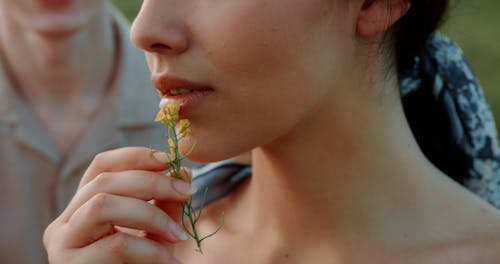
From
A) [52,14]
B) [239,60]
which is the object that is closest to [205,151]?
[239,60]

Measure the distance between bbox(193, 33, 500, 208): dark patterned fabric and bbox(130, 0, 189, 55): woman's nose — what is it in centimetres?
61

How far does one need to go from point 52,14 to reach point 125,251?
160cm

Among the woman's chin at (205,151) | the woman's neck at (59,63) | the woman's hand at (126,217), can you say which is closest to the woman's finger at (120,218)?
the woman's hand at (126,217)

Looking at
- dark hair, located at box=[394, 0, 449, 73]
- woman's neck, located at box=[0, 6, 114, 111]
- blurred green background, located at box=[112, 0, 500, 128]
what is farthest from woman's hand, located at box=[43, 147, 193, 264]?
blurred green background, located at box=[112, 0, 500, 128]

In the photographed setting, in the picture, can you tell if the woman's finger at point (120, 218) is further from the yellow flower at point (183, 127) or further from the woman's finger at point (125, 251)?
the yellow flower at point (183, 127)

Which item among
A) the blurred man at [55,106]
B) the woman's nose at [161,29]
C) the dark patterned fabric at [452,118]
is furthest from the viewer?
the blurred man at [55,106]

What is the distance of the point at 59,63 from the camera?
326 centimetres

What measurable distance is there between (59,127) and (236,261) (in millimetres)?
1483

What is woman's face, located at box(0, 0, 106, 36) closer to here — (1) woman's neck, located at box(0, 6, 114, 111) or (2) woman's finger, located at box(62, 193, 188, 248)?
(1) woman's neck, located at box(0, 6, 114, 111)

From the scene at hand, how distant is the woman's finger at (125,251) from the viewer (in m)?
1.66

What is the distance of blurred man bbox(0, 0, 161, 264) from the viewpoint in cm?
315

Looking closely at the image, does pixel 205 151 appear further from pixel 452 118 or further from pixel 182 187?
pixel 452 118

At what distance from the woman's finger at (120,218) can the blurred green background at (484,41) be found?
4221 mm

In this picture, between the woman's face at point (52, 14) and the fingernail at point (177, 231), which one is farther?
the woman's face at point (52, 14)
